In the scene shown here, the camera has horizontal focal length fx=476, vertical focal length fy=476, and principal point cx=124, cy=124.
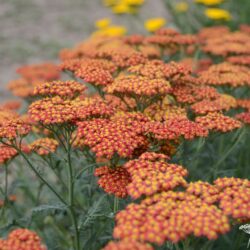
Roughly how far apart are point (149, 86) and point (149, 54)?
1897mm

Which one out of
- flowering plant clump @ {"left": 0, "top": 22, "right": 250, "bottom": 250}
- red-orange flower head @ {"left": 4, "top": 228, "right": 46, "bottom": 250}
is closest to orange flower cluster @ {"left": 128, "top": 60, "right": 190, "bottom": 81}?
flowering plant clump @ {"left": 0, "top": 22, "right": 250, "bottom": 250}

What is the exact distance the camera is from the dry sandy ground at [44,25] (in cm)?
1337

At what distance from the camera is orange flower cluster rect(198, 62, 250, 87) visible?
481 cm

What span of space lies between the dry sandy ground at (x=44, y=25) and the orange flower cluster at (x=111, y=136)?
8.74m

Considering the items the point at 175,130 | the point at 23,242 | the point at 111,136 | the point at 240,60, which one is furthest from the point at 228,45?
the point at 23,242

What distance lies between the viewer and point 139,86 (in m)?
3.96

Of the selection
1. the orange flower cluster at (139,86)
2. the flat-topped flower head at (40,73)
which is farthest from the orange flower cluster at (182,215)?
the flat-topped flower head at (40,73)

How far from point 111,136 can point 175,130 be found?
508mm

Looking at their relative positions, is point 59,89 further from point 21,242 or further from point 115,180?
point 21,242

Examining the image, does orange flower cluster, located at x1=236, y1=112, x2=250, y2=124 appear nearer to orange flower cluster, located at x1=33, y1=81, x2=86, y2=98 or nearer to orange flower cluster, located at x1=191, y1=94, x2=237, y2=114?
orange flower cluster, located at x1=191, y1=94, x2=237, y2=114

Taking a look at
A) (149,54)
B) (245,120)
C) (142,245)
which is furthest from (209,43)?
(142,245)

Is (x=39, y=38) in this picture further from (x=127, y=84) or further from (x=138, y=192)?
(x=138, y=192)

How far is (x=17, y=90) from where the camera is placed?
582 cm

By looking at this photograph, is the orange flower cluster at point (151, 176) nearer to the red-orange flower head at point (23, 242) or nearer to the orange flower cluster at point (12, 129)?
the red-orange flower head at point (23, 242)
